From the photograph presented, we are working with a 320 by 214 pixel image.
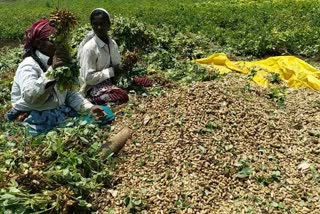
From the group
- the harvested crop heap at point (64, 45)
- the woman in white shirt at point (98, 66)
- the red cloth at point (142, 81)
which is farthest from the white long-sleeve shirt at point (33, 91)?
the red cloth at point (142, 81)

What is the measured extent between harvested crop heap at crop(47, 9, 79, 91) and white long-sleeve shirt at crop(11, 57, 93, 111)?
4.3 inches

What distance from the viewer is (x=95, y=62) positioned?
5484mm

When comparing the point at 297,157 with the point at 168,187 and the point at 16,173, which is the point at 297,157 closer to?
the point at 168,187

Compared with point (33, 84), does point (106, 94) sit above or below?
below

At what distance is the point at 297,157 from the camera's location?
12.7ft

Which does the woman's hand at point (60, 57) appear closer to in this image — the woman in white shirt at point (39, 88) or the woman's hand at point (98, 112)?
the woman in white shirt at point (39, 88)

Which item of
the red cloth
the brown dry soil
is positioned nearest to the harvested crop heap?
the brown dry soil

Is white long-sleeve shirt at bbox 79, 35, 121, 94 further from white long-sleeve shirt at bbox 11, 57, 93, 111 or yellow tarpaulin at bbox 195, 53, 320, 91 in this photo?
yellow tarpaulin at bbox 195, 53, 320, 91

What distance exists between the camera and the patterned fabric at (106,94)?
5406mm

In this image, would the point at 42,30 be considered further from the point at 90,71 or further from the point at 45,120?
the point at 90,71

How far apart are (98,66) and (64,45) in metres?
1.65

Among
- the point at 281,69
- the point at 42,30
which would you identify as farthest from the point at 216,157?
the point at 281,69

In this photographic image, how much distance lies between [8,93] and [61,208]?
367 cm

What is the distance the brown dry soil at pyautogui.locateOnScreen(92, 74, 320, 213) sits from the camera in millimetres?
3340
